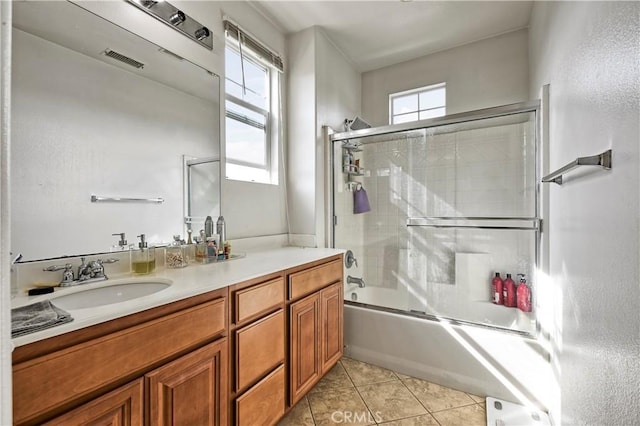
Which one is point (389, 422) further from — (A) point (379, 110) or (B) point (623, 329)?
(A) point (379, 110)

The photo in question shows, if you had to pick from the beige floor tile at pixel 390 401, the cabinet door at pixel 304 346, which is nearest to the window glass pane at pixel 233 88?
the cabinet door at pixel 304 346

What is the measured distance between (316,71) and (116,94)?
1543 millimetres

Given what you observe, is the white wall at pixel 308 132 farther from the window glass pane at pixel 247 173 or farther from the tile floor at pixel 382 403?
the tile floor at pixel 382 403

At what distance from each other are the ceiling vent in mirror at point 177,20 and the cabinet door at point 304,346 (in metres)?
1.70

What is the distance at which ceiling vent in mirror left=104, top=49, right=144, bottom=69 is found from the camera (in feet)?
4.62

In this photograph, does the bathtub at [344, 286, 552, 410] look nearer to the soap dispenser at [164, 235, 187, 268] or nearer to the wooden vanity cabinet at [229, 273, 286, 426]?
the wooden vanity cabinet at [229, 273, 286, 426]

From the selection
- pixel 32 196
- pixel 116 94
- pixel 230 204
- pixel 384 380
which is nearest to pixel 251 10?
pixel 116 94

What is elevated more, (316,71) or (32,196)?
(316,71)

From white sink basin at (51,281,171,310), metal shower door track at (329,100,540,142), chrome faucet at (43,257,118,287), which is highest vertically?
metal shower door track at (329,100,540,142)

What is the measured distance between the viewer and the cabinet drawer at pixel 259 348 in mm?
1296

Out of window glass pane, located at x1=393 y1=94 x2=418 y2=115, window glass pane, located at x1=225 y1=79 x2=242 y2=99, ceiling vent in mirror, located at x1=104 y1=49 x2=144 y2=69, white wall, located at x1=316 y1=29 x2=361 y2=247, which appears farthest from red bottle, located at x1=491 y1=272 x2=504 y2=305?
ceiling vent in mirror, located at x1=104 y1=49 x2=144 y2=69

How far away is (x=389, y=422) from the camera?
1.66 m

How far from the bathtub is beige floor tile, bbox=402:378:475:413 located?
47 millimetres

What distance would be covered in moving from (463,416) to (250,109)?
8.07ft
